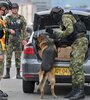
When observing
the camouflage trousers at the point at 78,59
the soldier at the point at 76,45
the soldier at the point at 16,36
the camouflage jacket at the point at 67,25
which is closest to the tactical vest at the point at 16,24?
the soldier at the point at 16,36

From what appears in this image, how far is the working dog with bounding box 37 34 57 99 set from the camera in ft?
31.4

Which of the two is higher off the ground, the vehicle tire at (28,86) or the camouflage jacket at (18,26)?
the camouflage jacket at (18,26)

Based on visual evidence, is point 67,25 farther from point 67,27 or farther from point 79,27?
point 79,27

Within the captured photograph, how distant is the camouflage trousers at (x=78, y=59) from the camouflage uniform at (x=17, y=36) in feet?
11.2

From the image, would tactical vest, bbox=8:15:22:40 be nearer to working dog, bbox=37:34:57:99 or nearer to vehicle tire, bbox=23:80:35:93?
vehicle tire, bbox=23:80:35:93

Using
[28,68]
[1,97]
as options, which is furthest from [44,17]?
[1,97]

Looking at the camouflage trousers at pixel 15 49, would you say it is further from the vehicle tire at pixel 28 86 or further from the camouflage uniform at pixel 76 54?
the camouflage uniform at pixel 76 54

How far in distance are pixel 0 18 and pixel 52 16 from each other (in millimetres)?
1075

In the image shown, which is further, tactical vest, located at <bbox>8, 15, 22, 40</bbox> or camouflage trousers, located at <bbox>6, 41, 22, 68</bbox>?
camouflage trousers, located at <bbox>6, 41, 22, 68</bbox>

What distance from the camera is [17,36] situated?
13.0m

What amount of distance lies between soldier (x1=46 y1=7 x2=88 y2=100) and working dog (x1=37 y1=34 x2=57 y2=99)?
23 cm

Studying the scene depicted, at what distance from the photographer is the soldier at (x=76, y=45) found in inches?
379

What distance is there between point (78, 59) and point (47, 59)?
0.56 m

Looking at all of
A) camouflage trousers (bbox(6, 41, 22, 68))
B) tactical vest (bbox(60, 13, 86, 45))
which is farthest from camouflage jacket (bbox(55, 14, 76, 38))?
camouflage trousers (bbox(6, 41, 22, 68))
